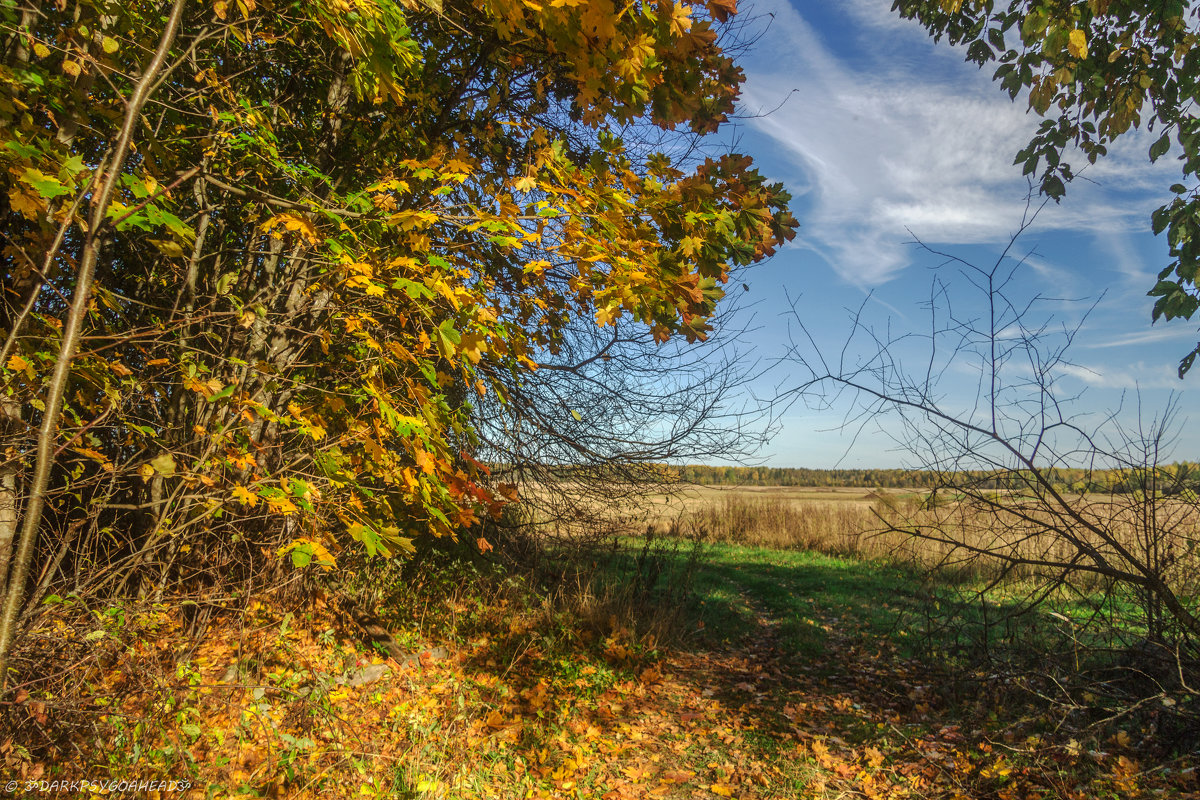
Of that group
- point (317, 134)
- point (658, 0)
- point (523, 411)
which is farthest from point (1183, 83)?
point (317, 134)

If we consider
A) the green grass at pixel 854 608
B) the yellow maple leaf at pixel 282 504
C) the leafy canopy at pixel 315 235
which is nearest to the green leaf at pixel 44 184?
the leafy canopy at pixel 315 235

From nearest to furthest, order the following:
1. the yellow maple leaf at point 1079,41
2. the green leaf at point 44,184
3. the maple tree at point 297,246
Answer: the green leaf at point 44,184 < the maple tree at point 297,246 < the yellow maple leaf at point 1079,41

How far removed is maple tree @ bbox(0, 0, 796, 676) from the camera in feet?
8.43

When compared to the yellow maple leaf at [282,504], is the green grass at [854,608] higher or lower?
lower

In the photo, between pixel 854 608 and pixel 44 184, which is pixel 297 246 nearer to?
pixel 44 184

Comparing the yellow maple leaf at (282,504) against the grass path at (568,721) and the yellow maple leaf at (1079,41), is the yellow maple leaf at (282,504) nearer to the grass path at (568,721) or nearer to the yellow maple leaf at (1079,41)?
the grass path at (568,721)

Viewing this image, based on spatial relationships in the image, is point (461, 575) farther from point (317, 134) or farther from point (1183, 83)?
point (1183, 83)

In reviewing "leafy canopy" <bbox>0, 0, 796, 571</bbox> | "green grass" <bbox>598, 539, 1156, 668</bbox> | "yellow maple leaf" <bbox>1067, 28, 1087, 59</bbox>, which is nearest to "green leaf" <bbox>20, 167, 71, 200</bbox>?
"leafy canopy" <bbox>0, 0, 796, 571</bbox>

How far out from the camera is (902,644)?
6250mm

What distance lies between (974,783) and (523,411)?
4611 mm

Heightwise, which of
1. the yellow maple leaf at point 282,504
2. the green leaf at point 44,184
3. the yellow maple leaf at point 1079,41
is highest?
the yellow maple leaf at point 1079,41

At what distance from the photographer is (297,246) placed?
3293mm

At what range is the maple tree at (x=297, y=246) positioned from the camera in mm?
2570

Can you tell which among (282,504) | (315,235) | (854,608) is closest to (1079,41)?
(315,235)
